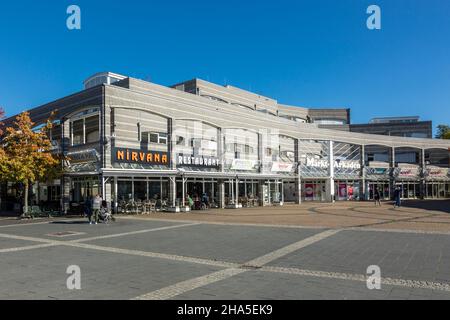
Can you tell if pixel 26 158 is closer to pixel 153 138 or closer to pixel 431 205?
pixel 153 138

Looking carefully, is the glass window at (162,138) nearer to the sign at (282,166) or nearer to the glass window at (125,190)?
the glass window at (125,190)

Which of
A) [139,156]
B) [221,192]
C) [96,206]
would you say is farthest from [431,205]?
[96,206]

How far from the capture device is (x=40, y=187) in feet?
106

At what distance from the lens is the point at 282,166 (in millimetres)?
39031

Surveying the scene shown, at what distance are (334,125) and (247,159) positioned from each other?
135 feet

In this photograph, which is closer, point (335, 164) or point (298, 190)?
point (298, 190)

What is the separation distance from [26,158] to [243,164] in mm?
17907

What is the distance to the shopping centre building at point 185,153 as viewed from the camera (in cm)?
2595

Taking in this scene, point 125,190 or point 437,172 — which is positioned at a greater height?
point 437,172

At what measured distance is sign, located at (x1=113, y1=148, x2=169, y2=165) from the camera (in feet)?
82.4

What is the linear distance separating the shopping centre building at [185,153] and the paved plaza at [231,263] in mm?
11057

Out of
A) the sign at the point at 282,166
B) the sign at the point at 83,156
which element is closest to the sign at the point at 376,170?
the sign at the point at 282,166
